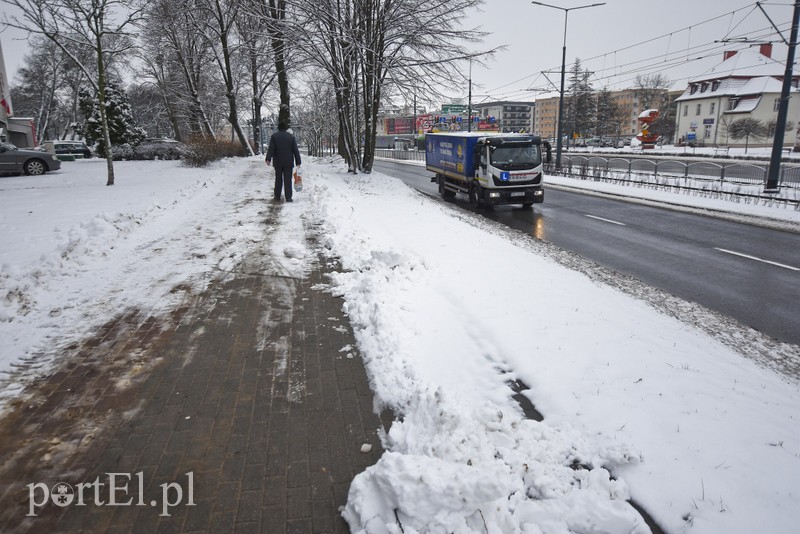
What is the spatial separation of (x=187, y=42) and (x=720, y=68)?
6882 centimetres

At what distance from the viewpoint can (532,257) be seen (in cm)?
836

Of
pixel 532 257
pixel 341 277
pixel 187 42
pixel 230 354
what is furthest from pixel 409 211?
pixel 187 42

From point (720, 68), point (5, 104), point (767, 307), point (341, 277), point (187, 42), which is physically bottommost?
point (767, 307)

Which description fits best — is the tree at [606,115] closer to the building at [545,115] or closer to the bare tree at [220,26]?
the building at [545,115]

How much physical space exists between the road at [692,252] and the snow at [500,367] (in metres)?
0.77

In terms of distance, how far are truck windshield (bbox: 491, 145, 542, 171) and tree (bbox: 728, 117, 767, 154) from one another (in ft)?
157

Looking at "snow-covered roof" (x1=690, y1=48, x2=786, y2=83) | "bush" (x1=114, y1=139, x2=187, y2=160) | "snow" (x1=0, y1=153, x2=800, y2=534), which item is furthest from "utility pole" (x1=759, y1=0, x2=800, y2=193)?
"snow-covered roof" (x1=690, y1=48, x2=786, y2=83)

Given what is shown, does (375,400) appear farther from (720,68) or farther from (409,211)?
(720,68)

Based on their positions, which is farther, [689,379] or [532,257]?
[532,257]

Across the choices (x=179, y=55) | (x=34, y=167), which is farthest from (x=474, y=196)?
(x=179, y=55)

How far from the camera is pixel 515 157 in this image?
15.2 m

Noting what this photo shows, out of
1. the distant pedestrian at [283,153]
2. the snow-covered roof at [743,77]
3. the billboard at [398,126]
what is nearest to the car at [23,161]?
the distant pedestrian at [283,153]

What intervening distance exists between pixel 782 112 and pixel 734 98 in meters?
57.1

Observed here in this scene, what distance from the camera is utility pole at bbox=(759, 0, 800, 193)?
14.9m
